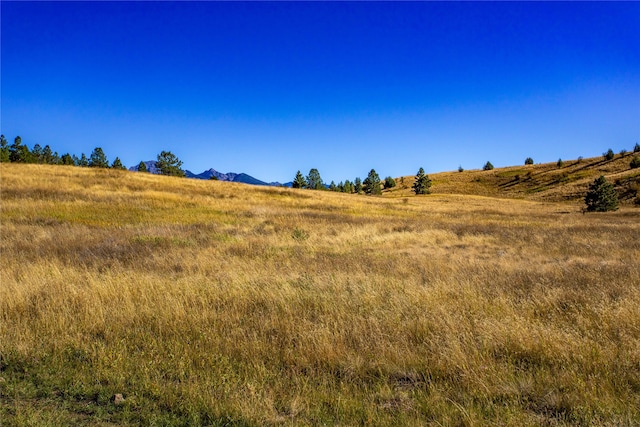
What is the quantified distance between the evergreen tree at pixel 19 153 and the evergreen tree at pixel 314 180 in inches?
2583

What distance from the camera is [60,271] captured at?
7.49 meters

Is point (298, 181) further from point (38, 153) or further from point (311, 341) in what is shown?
point (311, 341)

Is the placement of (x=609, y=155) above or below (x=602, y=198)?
above

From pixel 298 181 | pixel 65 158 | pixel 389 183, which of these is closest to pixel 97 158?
pixel 65 158

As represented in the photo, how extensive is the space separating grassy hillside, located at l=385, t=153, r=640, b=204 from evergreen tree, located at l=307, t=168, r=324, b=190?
23.1 m

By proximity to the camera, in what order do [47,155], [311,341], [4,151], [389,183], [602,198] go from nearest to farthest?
1. [311,341]
2. [602,198]
3. [4,151]
4. [47,155]
5. [389,183]

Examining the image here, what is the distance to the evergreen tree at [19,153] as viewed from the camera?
74600 millimetres

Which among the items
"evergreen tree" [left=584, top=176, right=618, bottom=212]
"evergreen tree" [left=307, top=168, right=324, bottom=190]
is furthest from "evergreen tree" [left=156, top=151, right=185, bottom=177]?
"evergreen tree" [left=584, top=176, right=618, bottom=212]

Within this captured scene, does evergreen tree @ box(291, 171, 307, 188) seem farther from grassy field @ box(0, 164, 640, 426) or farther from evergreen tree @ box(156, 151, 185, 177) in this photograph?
grassy field @ box(0, 164, 640, 426)

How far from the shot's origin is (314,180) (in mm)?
95312

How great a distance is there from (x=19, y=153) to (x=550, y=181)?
119 meters

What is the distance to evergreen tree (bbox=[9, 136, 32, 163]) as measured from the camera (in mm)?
74600

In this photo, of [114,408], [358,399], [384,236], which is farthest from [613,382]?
[384,236]

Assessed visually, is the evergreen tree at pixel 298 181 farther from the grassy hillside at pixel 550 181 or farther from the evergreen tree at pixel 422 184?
the evergreen tree at pixel 422 184
